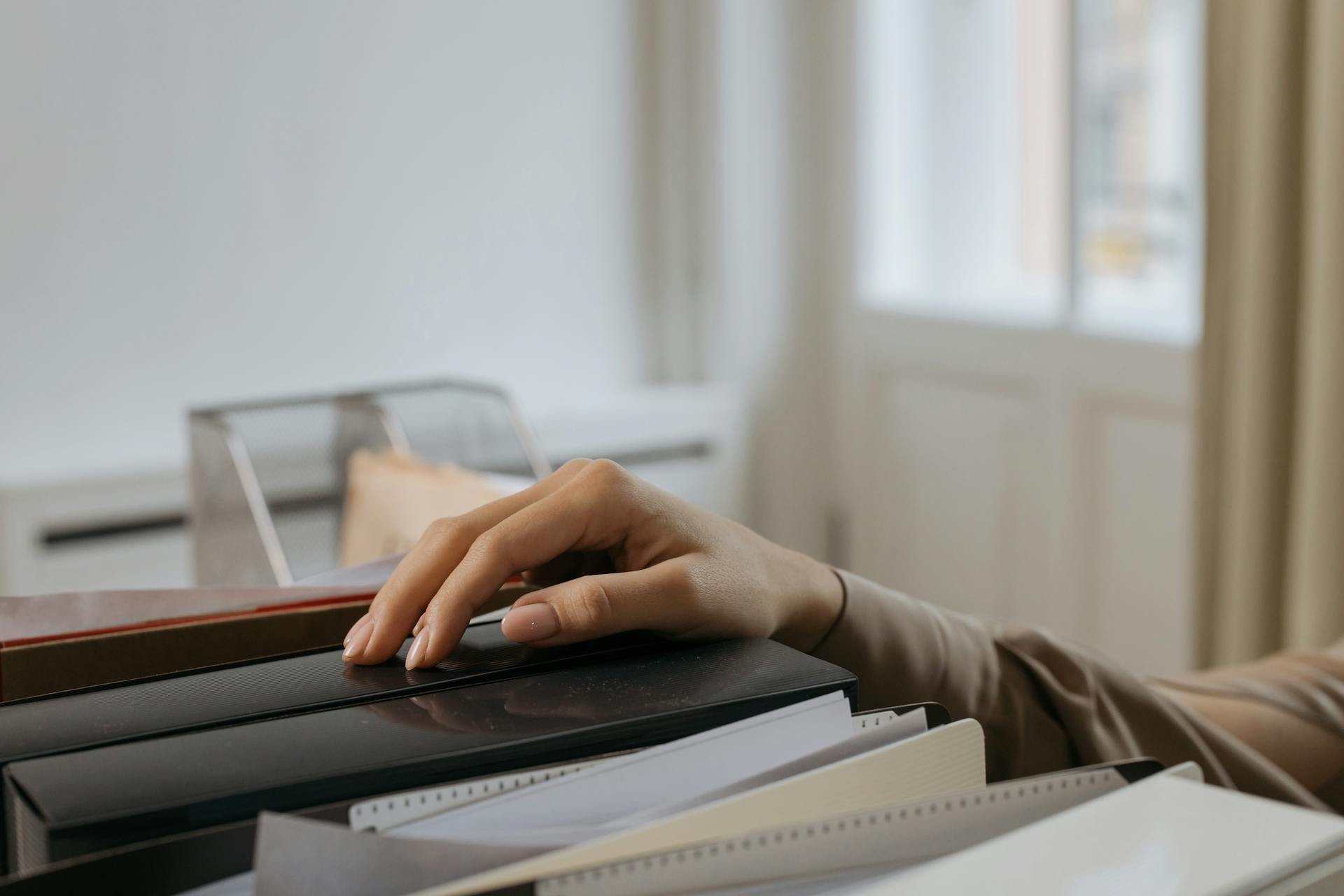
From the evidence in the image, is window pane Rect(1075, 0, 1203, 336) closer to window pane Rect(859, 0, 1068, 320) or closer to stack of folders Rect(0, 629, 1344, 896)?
window pane Rect(859, 0, 1068, 320)

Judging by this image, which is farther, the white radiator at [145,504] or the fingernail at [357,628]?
the white radiator at [145,504]

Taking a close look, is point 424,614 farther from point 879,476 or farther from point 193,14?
point 879,476

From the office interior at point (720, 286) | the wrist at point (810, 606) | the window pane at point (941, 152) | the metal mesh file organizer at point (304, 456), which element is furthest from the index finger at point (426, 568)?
the window pane at point (941, 152)

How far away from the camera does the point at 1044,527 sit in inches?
102

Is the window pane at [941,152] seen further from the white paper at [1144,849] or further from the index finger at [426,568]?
the white paper at [1144,849]

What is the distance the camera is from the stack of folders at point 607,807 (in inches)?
13.0

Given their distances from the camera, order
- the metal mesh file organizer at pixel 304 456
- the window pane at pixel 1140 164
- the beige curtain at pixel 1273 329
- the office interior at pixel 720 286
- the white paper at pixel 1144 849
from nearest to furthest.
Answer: the white paper at pixel 1144 849 → the metal mesh file organizer at pixel 304 456 → the beige curtain at pixel 1273 329 → the office interior at pixel 720 286 → the window pane at pixel 1140 164

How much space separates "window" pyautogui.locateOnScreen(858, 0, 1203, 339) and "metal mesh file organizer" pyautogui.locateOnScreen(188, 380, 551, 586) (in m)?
1.23

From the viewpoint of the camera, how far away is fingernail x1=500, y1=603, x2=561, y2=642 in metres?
0.50

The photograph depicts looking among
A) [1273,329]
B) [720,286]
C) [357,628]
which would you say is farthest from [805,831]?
[720,286]

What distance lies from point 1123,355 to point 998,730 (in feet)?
5.96

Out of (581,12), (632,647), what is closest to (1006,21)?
(581,12)

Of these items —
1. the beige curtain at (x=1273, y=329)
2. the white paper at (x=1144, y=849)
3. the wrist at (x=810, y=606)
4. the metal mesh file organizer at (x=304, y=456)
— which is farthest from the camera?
the beige curtain at (x=1273, y=329)

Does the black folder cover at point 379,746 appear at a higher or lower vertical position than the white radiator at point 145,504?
higher
